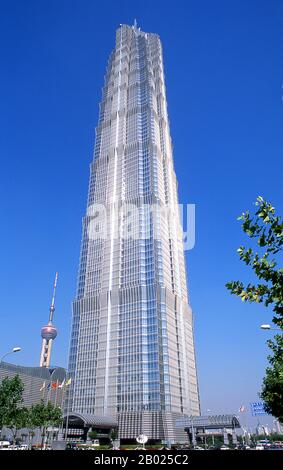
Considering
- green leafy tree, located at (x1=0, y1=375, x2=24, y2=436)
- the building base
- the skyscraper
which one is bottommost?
green leafy tree, located at (x1=0, y1=375, x2=24, y2=436)

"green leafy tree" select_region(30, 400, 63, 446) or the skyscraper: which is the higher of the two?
the skyscraper

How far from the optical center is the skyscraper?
14625 cm

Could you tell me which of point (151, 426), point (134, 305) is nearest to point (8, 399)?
point (151, 426)

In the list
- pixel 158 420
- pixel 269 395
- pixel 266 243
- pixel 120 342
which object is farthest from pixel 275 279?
pixel 120 342

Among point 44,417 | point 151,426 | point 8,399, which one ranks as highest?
point 151,426

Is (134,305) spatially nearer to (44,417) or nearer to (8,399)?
(44,417)

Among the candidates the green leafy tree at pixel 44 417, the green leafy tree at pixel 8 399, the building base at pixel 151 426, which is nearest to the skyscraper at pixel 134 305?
the building base at pixel 151 426

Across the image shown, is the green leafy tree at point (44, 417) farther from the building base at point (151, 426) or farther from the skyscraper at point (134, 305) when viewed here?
the skyscraper at point (134, 305)

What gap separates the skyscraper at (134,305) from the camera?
146250 millimetres

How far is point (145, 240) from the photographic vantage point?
170 m

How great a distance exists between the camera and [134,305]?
528 feet

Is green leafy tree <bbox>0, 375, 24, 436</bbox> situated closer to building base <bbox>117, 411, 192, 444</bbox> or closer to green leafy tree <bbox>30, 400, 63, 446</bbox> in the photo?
green leafy tree <bbox>30, 400, 63, 446</bbox>

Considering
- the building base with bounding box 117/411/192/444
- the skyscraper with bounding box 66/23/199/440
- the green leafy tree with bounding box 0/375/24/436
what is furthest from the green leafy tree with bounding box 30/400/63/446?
the skyscraper with bounding box 66/23/199/440
